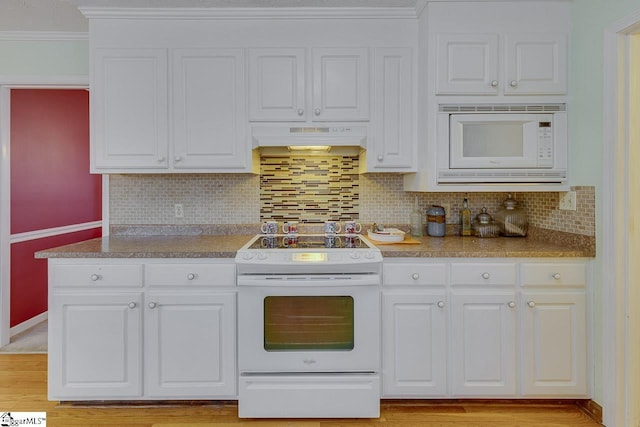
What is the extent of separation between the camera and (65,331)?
6.68 ft

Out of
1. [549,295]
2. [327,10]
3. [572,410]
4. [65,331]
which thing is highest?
[327,10]

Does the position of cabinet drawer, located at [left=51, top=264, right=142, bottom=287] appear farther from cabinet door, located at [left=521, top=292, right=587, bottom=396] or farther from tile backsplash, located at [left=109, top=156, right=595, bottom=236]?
cabinet door, located at [left=521, top=292, right=587, bottom=396]

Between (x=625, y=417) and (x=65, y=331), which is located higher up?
(x=65, y=331)

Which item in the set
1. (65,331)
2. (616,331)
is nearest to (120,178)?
(65,331)

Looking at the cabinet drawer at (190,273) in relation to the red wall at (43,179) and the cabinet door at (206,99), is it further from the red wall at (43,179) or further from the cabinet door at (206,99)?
the red wall at (43,179)

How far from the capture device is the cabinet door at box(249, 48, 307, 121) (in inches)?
92.4

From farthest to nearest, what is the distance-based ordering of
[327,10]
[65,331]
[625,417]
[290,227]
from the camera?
[290,227] < [327,10] < [65,331] < [625,417]

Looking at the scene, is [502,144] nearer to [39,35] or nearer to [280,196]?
[280,196]

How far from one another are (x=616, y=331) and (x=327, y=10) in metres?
2.39

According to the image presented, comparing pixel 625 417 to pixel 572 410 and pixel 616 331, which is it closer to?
pixel 572 410

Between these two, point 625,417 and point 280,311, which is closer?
point 625,417

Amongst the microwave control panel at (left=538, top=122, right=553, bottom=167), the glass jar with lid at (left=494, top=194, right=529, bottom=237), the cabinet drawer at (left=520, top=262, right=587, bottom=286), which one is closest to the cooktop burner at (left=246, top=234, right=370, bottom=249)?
the cabinet drawer at (left=520, top=262, right=587, bottom=286)

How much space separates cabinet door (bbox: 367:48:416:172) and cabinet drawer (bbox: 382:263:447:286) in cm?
68

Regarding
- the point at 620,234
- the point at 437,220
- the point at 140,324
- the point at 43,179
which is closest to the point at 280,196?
the point at 437,220
